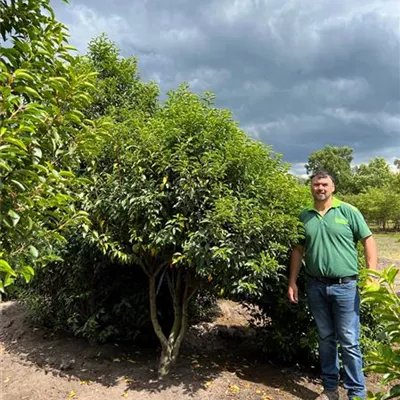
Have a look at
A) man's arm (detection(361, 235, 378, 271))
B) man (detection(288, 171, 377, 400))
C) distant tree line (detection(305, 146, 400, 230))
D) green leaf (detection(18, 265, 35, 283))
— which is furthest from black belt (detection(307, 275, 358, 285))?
distant tree line (detection(305, 146, 400, 230))

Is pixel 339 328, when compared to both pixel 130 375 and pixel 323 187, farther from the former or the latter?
pixel 130 375

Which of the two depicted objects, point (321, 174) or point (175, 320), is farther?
point (175, 320)

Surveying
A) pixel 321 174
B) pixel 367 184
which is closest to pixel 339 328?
pixel 321 174

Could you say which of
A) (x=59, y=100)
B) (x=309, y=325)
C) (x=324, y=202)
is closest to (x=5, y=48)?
(x=59, y=100)

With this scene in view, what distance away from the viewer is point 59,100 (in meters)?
2.16

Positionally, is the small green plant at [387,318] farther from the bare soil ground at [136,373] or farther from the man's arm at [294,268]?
the bare soil ground at [136,373]

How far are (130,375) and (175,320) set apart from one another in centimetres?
79

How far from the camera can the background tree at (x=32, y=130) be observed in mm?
1727

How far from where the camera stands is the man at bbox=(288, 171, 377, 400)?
3465mm

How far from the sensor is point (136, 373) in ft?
14.3

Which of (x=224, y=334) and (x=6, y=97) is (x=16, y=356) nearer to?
(x=224, y=334)

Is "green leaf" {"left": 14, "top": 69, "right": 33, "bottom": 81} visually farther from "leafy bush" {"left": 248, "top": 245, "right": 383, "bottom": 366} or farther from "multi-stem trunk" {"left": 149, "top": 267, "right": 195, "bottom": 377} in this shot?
"leafy bush" {"left": 248, "top": 245, "right": 383, "bottom": 366}

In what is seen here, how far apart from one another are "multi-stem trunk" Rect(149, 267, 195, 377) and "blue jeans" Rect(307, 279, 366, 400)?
1.46 meters

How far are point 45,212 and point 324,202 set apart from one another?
265 cm
